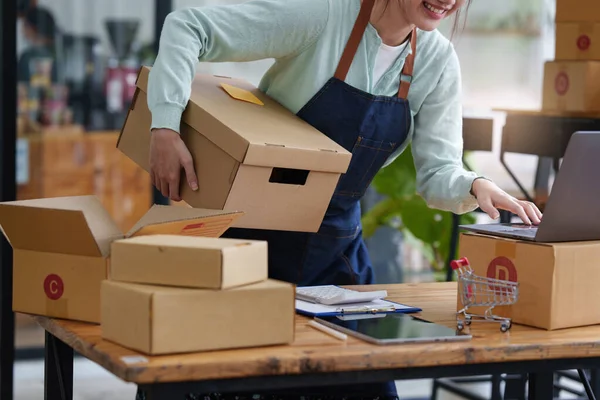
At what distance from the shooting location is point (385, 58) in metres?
2.27

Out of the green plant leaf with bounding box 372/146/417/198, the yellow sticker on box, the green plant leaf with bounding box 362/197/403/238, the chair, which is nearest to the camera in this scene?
the yellow sticker on box

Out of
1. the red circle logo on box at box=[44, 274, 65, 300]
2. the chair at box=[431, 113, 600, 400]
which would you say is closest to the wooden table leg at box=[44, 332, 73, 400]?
the red circle logo on box at box=[44, 274, 65, 300]

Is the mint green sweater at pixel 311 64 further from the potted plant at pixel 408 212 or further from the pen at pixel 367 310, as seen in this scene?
the potted plant at pixel 408 212

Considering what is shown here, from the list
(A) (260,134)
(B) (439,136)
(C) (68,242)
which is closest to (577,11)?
(B) (439,136)

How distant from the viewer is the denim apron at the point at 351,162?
2.23 meters

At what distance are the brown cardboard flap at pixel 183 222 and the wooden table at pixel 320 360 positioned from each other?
0.19m

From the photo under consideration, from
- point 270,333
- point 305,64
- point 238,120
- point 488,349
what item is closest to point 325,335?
point 270,333

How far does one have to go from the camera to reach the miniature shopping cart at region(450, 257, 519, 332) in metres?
1.79

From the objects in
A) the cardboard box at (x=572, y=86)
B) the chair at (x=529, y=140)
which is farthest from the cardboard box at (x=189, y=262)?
the cardboard box at (x=572, y=86)

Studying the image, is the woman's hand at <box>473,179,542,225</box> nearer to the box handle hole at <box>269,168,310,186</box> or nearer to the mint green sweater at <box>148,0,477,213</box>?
the mint green sweater at <box>148,0,477,213</box>

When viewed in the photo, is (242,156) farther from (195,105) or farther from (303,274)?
(303,274)

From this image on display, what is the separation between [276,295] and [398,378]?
24cm

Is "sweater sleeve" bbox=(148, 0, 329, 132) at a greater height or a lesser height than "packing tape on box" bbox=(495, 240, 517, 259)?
greater

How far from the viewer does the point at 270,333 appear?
5.13 feet
